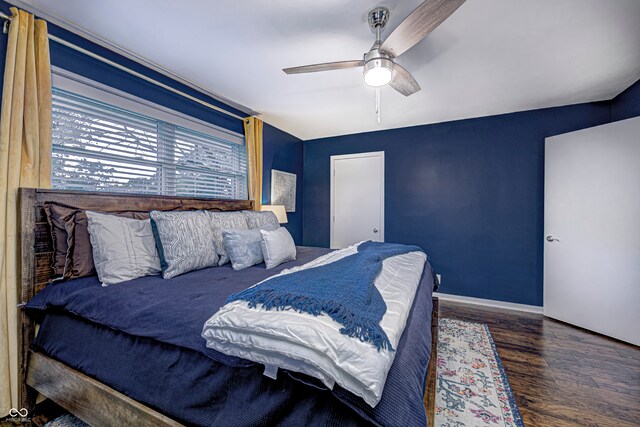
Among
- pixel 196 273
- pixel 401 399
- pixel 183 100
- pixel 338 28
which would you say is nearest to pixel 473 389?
pixel 401 399

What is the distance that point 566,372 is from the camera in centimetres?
202

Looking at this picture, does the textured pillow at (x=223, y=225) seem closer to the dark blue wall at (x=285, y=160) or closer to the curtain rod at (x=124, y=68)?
the curtain rod at (x=124, y=68)

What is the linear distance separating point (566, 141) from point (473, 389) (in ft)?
9.34

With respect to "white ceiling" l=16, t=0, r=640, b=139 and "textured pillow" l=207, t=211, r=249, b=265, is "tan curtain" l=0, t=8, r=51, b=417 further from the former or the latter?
"textured pillow" l=207, t=211, r=249, b=265

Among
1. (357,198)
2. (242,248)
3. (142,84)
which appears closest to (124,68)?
(142,84)

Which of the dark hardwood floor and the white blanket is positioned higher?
the white blanket

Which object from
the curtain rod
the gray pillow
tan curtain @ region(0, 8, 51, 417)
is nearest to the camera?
tan curtain @ region(0, 8, 51, 417)

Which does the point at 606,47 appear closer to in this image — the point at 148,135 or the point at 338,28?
the point at 338,28

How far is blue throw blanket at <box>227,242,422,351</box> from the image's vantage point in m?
0.80

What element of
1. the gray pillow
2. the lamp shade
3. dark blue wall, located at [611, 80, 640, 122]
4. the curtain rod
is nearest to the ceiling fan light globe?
the gray pillow

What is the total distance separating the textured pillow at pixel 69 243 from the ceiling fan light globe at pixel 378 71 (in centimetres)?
210

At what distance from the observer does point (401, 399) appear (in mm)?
760

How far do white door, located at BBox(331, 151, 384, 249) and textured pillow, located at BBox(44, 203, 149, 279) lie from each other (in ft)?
11.1

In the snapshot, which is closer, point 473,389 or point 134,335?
point 134,335
